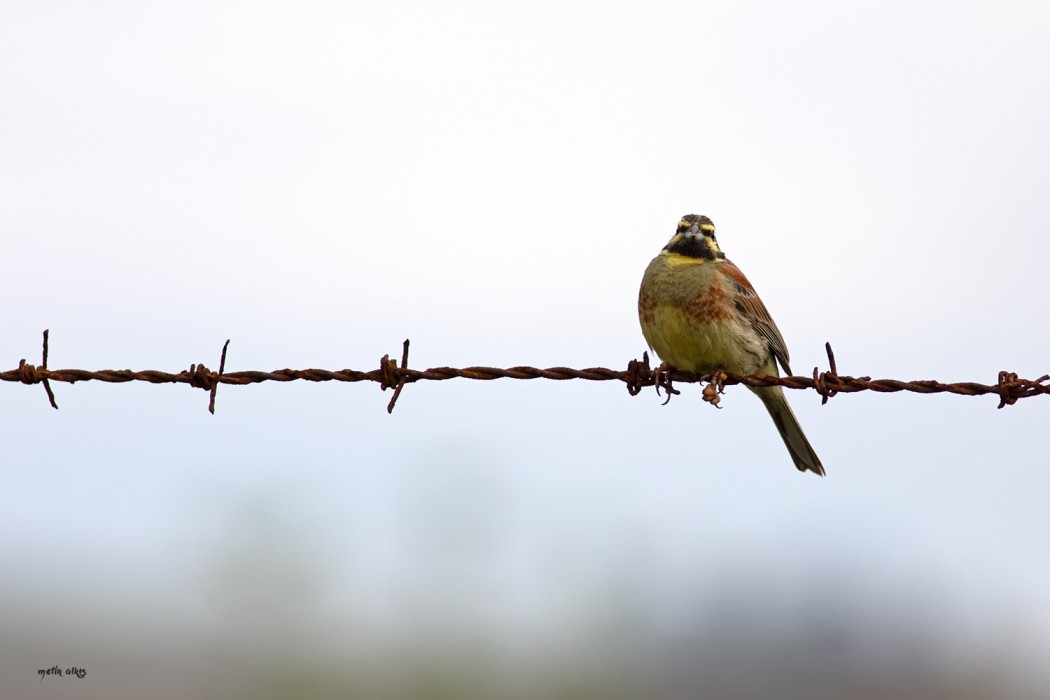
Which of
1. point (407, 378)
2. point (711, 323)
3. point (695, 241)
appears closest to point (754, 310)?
point (711, 323)

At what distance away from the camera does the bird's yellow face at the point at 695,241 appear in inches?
382

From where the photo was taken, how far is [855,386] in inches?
268

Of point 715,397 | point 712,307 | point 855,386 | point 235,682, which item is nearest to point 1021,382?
point 855,386

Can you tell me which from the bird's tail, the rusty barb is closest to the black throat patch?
the bird's tail

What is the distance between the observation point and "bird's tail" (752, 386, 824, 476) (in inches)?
368

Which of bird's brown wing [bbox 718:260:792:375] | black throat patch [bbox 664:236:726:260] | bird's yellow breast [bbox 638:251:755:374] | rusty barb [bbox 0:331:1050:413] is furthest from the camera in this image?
black throat patch [bbox 664:236:726:260]

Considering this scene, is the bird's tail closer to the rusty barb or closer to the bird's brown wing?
the bird's brown wing

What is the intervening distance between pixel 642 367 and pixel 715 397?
45 cm

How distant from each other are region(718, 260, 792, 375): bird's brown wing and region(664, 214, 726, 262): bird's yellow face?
15cm

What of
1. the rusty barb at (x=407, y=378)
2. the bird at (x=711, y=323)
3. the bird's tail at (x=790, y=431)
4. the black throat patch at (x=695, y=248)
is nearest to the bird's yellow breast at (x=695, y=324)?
the bird at (x=711, y=323)

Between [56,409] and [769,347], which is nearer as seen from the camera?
[56,409]

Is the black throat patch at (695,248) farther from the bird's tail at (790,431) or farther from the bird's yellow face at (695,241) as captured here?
the bird's tail at (790,431)

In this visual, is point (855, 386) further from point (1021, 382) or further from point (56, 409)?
point (56, 409)

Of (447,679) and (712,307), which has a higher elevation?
(712,307)
